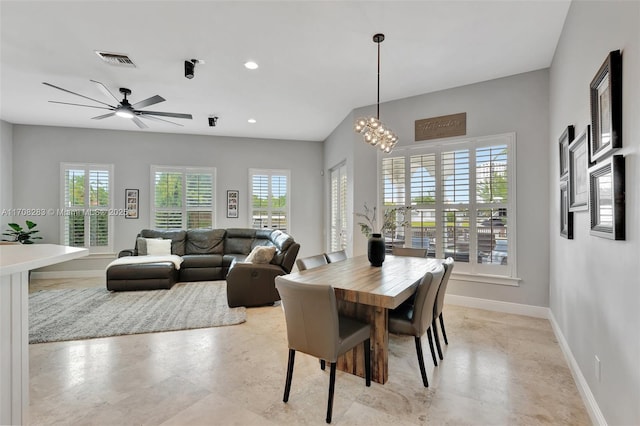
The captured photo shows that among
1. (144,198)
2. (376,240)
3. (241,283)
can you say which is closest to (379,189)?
(376,240)

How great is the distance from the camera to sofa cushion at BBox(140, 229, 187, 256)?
5871 millimetres

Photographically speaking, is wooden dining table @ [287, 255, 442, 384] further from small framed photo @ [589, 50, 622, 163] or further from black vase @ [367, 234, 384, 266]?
small framed photo @ [589, 50, 622, 163]

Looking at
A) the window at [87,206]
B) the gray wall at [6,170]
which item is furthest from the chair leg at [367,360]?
the gray wall at [6,170]

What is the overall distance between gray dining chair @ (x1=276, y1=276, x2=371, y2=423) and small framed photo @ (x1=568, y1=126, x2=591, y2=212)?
1920 mm

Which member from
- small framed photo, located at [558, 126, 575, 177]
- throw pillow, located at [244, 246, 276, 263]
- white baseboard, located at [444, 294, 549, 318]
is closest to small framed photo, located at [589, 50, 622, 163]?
small framed photo, located at [558, 126, 575, 177]

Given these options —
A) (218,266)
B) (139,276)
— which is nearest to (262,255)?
(218,266)

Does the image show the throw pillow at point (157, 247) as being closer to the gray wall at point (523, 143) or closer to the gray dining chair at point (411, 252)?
the gray dining chair at point (411, 252)

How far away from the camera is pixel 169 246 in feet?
18.9

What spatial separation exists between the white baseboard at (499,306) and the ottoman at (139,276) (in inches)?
174

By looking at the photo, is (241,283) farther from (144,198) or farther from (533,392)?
(144,198)

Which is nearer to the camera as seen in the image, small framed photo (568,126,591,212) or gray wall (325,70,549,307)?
small framed photo (568,126,591,212)

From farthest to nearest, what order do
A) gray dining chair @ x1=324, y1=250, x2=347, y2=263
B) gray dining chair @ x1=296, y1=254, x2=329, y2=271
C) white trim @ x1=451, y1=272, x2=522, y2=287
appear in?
white trim @ x1=451, y1=272, x2=522, y2=287 < gray dining chair @ x1=324, y1=250, x2=347, y2=263 < gray dining chair @ x1=296, y1=254, x2=329, y2=271

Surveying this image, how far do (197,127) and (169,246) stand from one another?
2466 mm

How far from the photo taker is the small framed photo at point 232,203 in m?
6.79
